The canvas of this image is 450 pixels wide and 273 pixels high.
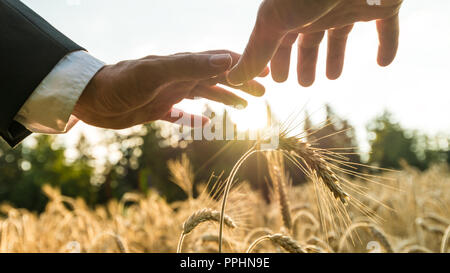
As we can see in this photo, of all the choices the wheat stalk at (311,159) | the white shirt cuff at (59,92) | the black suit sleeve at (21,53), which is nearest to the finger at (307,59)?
the wheat stalk at (311,159)

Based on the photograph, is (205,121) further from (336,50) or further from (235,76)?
(336,50)

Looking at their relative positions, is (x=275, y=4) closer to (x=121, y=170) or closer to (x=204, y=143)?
(x=204, y=143)

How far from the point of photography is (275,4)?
41.4 inches

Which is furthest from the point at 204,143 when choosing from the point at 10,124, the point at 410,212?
the point at 10,124

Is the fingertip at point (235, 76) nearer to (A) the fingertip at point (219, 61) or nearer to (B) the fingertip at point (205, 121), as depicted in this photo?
(A) the fingertip at point (219, 61)

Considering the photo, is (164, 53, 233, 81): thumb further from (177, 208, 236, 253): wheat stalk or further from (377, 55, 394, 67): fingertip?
(377, 55, 394, 67): fingertip

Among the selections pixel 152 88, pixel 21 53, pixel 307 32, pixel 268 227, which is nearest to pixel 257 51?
pixel 307 32

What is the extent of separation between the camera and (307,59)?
5.78ft

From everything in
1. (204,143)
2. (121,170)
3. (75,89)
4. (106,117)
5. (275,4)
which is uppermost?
(275,4)

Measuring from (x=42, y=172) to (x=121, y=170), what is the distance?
31.5 ft

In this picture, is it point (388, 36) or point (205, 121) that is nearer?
point (388, 36)

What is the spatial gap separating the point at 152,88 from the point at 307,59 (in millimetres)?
856

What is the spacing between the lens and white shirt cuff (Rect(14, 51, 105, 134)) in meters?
1.43

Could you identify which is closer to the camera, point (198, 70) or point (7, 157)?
point (198, 70)
